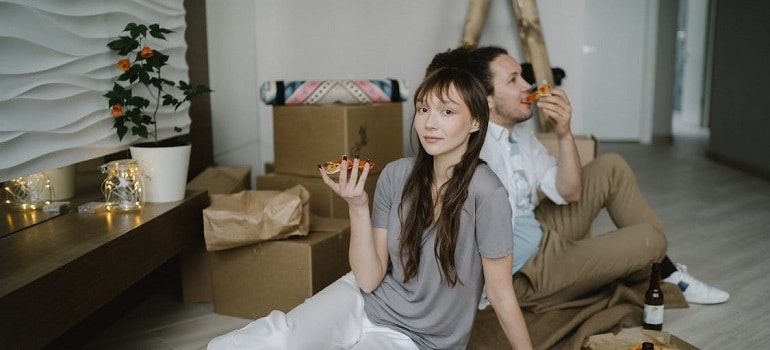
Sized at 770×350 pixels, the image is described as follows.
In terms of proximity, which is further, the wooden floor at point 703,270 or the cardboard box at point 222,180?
the cardboard box at point 222,180

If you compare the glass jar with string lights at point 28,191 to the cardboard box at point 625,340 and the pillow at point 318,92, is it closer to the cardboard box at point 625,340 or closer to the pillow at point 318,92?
the pillow at point 318,92

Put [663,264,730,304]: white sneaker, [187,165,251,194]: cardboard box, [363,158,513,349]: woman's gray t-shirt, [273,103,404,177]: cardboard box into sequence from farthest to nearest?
1. [187,165,251,194]: cardboard box
2. [273,103,404,177]: cardboard box
3. [663,264,730,304]: white sneaker
4. [363,158,513,349]: woman's gray t-shirt

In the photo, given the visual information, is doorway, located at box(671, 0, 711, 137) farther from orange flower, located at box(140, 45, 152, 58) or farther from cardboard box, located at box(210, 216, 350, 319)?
orange flower, located at box(140, 45, 152, 58)

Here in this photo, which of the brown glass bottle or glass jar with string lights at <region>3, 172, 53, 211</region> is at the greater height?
glass jar with string lights at <region>3, 172, 53, 211</region>

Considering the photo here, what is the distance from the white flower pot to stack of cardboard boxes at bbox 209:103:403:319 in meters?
0.30

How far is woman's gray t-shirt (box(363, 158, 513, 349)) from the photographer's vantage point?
1.47 m

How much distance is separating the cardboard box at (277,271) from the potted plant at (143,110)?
32cm

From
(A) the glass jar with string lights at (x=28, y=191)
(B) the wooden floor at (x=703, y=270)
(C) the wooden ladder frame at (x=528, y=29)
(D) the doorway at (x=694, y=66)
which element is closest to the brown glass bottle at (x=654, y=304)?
(B) the wooden floor at (x=703, y=270)

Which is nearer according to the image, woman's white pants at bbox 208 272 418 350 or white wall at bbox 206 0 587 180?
woman's white pants at bbox 208 272 418 350

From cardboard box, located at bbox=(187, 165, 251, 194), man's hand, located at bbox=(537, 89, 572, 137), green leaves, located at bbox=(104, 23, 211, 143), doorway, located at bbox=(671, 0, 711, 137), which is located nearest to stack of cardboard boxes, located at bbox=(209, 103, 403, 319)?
cardboard box, located at bbox=(187, 165, 251, 194)

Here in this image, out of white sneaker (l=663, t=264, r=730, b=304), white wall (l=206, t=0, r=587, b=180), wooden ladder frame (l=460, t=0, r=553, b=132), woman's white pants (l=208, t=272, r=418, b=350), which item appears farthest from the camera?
white wall (l=206, t=0, r=587, b=180)

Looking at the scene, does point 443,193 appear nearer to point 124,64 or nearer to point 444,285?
point 444,285

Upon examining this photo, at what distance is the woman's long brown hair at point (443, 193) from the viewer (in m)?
1.48

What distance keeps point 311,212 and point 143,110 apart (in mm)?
792
